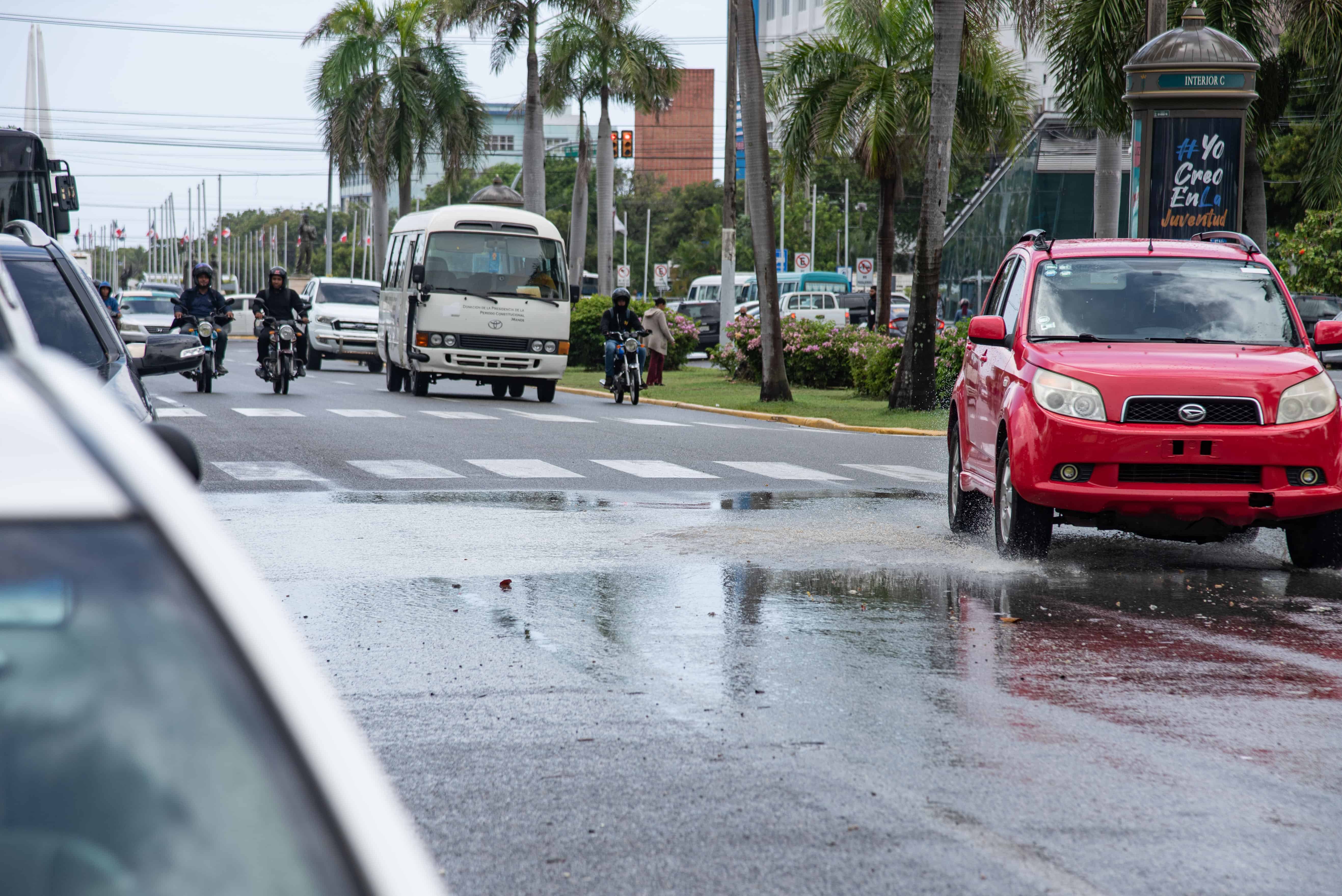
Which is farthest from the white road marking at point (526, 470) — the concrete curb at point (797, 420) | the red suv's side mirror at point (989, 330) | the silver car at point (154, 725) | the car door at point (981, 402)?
the silver car at point (154, 725)

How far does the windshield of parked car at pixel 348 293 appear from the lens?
39.4 metres

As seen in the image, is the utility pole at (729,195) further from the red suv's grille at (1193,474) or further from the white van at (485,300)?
the red suv's grille at (1193,474)

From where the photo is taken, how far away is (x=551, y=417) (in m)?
23.1

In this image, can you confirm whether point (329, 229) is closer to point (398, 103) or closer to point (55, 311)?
point (398, 103)

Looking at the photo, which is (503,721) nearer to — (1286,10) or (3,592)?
(3,592)

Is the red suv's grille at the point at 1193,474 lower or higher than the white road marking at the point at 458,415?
higher

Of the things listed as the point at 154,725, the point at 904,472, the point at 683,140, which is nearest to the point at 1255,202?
the point at 904,472

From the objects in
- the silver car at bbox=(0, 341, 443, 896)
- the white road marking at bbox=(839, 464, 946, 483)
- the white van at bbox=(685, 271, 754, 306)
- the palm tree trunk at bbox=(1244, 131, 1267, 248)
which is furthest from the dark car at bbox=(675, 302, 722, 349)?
the silver car at bbox=(0, 341, 443, 896)

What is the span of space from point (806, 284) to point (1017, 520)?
54230 mm

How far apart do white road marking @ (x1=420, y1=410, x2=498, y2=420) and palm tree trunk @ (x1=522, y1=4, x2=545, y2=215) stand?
73.4 ft

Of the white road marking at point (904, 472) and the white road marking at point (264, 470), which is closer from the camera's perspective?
the white road marking at point (264, 470)

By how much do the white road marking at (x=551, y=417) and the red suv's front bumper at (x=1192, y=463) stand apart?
13.1m

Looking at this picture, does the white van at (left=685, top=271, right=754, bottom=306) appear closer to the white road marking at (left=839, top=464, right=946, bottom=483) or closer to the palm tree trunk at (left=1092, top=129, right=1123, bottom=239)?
the palm tree trunk at (left=1092, top=129, right=1123, bottom=239)

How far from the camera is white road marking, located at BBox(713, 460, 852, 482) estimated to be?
15352 millimetres
